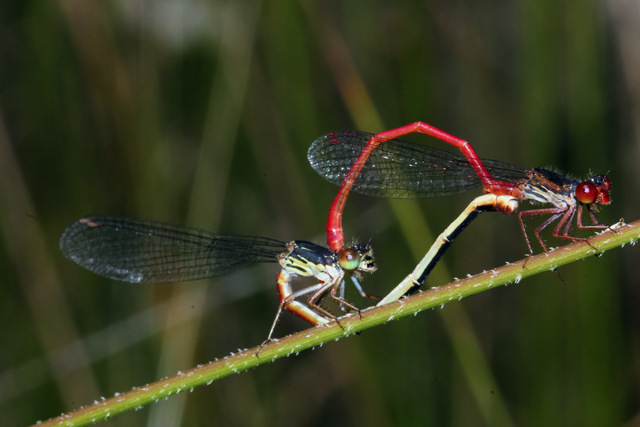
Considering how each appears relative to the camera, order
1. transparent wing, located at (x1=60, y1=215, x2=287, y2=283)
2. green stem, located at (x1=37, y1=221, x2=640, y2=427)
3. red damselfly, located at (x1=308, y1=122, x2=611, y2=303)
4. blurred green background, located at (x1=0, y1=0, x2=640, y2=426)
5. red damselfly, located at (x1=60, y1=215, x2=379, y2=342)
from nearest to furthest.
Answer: green stem, located at (x1=37, y1=221, x2=640, y2=427) → red damselfly, located at (x1=308, y1=122, x2=611, y2=303) → red damselfly, located at (x1=60, y1=215, x2=379, y2=342) → transparent wing, located at (x1=60, y1=215, x2=287, y2=283) → blurred green background, located at (x1=0, y1=0, x2=640, y2=426)

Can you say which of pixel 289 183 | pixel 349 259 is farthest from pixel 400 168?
pixel 289 183

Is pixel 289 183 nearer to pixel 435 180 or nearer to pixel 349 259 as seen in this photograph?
pixel 435 180

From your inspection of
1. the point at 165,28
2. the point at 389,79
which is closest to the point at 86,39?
the point at 165,28

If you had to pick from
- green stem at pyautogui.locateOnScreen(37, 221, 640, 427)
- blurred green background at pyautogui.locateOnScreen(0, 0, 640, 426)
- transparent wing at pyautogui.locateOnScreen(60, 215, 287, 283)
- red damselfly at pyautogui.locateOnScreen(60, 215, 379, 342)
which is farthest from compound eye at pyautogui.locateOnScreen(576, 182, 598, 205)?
Result: transparent wing at pyautogui.locateOnScreen(60, 215, 287, 283)

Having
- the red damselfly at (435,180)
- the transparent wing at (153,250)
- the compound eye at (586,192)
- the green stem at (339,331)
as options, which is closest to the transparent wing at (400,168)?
the red damselfly at (435,180)

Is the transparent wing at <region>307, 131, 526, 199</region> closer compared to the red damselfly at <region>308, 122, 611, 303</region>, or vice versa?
the red damselfly at <region>308, 122, 611, 303</region>

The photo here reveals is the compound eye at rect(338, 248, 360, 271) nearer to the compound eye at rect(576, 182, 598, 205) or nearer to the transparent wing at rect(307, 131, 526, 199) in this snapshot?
the transparent wing at rect(307, 131, 526, 199)

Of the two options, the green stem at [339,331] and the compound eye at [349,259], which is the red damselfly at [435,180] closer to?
the compound eye at [349,259]

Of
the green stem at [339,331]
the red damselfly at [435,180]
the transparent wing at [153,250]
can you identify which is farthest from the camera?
the transparent wing at [153,250]
